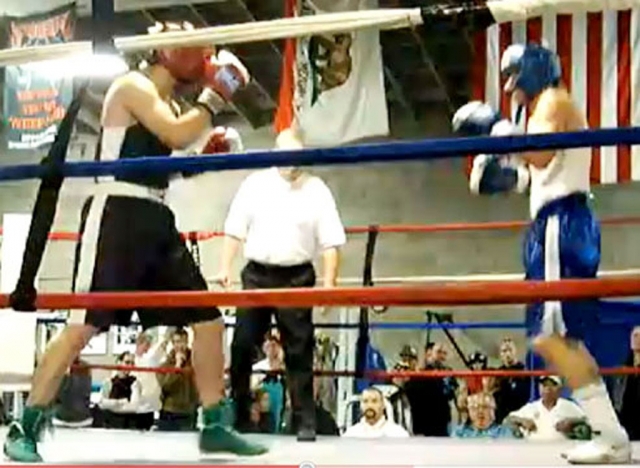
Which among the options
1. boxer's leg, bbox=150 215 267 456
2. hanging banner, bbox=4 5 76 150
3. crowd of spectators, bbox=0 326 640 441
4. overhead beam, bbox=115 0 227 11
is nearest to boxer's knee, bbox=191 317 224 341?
boxer's leg, bbox=150 215 267 456

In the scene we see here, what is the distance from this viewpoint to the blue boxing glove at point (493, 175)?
2.65 meters

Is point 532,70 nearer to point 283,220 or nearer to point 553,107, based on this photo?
point 553,107

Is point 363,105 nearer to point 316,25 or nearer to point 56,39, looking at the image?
point 56,39

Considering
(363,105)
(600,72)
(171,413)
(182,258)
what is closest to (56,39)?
(363,105)

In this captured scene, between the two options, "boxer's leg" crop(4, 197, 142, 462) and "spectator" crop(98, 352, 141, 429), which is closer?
"boxer's leg" crop(4, 197, 142, 462)

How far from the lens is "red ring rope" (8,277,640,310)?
5.85 ft

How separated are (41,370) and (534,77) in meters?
1.30

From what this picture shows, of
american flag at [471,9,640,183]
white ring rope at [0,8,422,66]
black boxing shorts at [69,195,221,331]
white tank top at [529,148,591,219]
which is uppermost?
american flag at [471,9,640,183]

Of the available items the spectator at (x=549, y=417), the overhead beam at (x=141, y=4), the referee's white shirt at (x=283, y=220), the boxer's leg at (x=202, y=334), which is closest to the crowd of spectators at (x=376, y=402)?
the spectator at (x=549, y=417)

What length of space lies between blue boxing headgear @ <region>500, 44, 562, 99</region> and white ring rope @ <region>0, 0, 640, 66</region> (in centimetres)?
42

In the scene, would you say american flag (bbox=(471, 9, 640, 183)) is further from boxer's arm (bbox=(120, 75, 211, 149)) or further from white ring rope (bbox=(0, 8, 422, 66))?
white ring rope (bbox=(0, 8, 422, 66))

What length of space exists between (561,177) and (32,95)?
4.78 meters

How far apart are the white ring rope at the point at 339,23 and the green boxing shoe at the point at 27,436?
80 centimetres

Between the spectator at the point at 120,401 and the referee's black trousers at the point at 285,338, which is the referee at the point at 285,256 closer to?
the referee's black trousers at the point at 285,338
